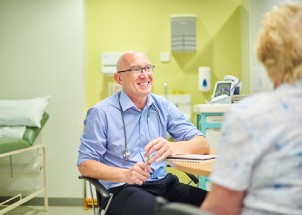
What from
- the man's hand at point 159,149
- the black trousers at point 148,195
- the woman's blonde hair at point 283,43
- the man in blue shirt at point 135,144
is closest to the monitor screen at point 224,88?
the man in blue shirt at point 135,144

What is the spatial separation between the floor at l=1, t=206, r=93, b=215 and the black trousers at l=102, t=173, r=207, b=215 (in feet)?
6.05

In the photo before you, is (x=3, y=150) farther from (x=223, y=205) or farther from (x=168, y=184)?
(x=223, y=205)

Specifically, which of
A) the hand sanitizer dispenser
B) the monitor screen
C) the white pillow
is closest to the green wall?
the hand sanitizer dispenser

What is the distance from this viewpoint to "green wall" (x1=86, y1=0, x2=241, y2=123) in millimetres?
3932

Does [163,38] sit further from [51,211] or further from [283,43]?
[283,43]

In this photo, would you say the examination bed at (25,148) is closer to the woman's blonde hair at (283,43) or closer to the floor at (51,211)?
the floor at (51,211)

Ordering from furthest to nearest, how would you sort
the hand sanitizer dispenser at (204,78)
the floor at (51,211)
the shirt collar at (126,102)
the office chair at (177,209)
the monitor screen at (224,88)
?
1. the hand sanitizer dispenser at (204,78)
2. the floor at (51,211)
3. the monitor screen at (224,88)
4. the shirt collar at (126,102)
5. the office chair at (177,209)

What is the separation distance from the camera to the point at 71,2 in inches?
146

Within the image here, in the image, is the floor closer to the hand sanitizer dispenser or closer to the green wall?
the green wall

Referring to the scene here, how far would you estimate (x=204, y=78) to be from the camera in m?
3.84

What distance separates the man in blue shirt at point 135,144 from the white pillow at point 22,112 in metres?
1.47

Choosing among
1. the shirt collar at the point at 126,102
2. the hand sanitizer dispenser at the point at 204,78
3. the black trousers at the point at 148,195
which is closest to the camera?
the black trousers at the point at 148,195

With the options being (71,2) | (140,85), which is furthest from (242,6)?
(140,85)

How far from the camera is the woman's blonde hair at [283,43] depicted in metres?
0.88
